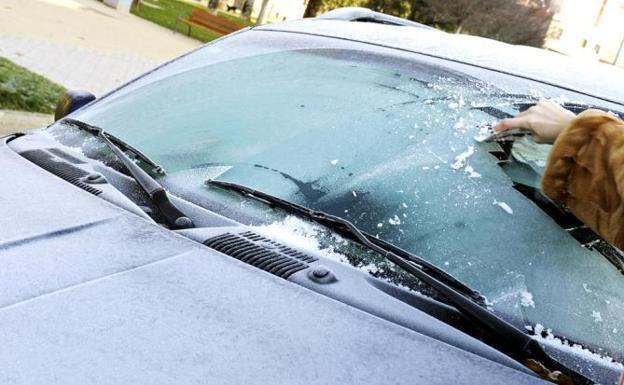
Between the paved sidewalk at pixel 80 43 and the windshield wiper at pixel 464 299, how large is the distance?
7139mm

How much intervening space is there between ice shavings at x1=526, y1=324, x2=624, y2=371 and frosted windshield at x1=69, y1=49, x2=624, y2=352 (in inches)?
1.0

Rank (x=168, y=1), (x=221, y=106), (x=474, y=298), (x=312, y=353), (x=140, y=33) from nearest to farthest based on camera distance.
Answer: (x=312, y=353) < (x=474, y=298) < (x=221, y=106) < (x=140, y=33) < (x=168, y=1)

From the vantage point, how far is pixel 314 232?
184 cm

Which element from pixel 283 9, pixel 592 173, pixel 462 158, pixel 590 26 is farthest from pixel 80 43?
pixel 590 26

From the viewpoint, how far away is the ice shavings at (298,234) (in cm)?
179

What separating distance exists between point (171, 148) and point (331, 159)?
1.68 feet

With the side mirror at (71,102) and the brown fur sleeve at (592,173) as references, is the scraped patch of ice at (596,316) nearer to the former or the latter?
the brown fur sleeve at (592,173)

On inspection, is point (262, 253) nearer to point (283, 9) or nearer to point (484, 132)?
point (484, 132)

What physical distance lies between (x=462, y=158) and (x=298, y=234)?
51 centimetres

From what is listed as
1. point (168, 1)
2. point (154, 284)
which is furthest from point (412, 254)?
point (168, 1)

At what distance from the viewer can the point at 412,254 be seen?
1.75 meters

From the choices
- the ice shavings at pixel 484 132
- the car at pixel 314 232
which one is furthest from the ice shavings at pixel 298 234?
the ice shavings at pixel 484 132

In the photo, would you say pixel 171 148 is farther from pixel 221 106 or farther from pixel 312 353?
pixel 312 353

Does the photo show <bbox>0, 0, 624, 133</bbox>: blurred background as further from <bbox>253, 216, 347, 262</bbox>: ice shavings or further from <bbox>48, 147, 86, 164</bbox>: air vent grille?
<bbox>48, 147, 86, 164</bbox>: air vent grille
